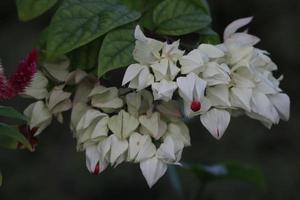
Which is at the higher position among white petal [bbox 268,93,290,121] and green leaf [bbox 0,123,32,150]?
green leaf [bbox 0,123,32,150]

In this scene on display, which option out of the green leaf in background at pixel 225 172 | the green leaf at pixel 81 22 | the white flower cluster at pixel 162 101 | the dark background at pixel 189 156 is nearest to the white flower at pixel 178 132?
the white flower cluster at pixel 162 101

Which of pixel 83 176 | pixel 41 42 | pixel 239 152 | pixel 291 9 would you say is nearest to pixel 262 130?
pixel 239 152

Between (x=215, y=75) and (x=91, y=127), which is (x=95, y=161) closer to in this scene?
(x=91, y=127)

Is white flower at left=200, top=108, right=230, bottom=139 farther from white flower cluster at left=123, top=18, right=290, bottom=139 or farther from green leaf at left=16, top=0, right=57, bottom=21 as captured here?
green leaf at left=16, top=0, right=57, bottom=21

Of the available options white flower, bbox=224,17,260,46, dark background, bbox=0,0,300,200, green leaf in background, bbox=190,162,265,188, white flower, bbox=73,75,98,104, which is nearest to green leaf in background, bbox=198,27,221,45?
white flower, bbox=224,17,260,46

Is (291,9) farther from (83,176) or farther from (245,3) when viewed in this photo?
(83,176)

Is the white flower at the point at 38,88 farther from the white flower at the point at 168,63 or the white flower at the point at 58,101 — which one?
the white flower at the point at 168,63

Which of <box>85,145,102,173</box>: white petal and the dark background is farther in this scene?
the dark background
